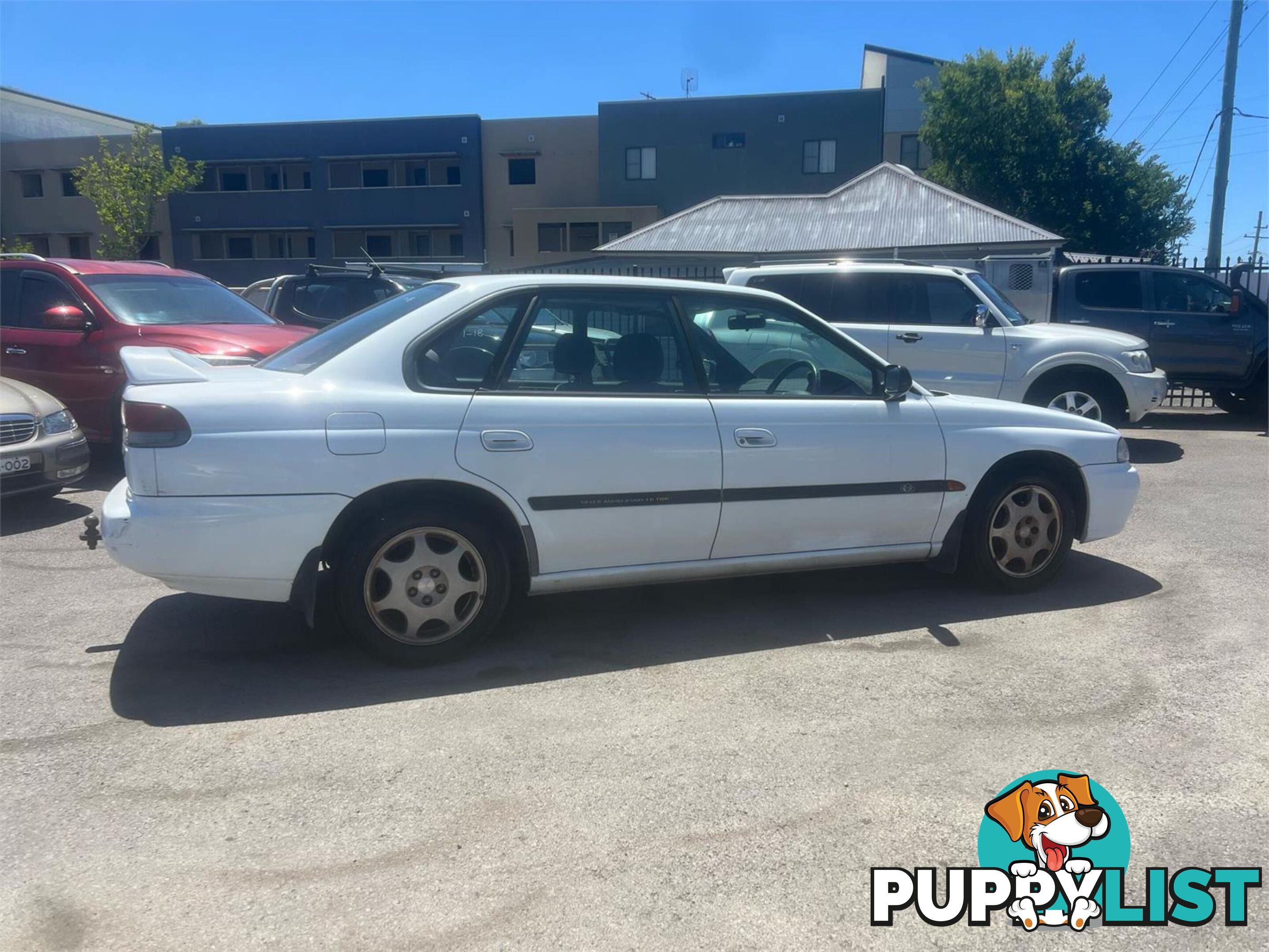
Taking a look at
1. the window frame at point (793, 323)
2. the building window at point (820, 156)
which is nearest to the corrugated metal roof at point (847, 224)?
the window frame at point (793, 323)

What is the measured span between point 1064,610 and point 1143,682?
0.96 metres

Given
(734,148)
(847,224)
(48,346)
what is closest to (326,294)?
(48,346)

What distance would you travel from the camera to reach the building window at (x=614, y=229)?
41.1 m

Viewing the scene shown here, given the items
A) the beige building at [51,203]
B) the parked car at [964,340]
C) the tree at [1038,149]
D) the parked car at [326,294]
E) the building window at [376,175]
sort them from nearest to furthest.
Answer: the parked car at [964,340]
the parked car at [326,294]
the tree at [1038,149]
the building window at [376,175]
the beige building at [51,203]

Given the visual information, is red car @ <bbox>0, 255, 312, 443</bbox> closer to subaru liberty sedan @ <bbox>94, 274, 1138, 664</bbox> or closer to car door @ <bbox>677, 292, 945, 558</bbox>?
subaru liberty sedan @ <bbox>94, 274, 1138, 664</bbox>

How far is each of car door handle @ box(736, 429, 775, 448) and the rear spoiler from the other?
230 centimetres

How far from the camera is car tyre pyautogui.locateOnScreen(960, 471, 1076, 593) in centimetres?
523

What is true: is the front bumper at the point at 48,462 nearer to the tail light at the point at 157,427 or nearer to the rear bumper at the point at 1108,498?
the tail light at the point at 157,427

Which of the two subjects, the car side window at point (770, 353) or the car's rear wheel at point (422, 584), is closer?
the car's rear wheel at point (422, 584)

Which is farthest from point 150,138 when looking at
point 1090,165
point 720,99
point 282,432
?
point 282,432

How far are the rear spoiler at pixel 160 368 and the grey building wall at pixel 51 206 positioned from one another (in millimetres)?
46467

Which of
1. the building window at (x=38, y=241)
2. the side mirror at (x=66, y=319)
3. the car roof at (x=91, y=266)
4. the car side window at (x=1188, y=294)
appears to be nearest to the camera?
the side mirror at (x=66, y=319)

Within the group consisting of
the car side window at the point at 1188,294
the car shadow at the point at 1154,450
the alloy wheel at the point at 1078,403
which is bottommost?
the car shadow at the point at 1154,450

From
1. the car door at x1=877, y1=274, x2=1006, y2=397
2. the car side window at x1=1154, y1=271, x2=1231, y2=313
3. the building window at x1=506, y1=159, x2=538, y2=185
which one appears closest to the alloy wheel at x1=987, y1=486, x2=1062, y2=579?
the car door at x1=877, y1=274, x2=1006, y2=397
